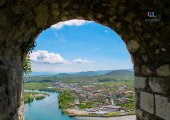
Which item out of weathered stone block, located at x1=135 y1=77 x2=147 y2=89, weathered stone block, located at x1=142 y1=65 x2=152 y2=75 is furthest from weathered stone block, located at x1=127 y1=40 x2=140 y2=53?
weathered stone block, located at x1=135 y1=77 x2=147 y2=89

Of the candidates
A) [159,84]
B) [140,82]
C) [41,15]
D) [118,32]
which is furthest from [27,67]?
[159,84]

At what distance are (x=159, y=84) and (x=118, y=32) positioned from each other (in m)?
0.87

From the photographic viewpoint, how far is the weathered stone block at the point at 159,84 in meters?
2.68

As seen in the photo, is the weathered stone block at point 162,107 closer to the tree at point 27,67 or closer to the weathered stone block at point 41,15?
the weathered stone block at point 41,15

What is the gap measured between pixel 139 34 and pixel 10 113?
63.1 inches

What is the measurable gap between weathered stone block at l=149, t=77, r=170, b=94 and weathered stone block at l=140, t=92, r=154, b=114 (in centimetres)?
11

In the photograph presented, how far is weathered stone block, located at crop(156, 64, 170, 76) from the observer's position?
8.80 feet

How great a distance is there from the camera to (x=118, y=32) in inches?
131

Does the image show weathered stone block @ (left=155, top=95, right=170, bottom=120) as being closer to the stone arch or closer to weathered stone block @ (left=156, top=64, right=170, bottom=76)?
the stone arch

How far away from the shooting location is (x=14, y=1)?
6.94ft

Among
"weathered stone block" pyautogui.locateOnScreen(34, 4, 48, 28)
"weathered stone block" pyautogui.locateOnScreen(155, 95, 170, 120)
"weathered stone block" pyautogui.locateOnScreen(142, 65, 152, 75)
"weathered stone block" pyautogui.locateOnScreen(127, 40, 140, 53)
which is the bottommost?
"weathered stone block" pyautogui.locateOnScreen(155, 95, 170, 120)

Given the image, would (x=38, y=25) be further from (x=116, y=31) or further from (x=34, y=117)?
(x=34, y=117)

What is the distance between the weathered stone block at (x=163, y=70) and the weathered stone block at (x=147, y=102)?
0.93 feet

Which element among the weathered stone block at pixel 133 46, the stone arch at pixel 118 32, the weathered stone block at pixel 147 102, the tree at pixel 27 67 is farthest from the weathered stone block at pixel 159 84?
the tree at pixel 27 67
